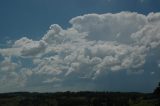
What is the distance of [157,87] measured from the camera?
167625mm

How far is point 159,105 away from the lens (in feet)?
520

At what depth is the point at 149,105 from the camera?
18575 centimetres

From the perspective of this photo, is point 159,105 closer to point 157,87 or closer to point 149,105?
point 157,87

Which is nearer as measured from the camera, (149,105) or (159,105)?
(159,105)

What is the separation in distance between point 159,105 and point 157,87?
38.1 ft

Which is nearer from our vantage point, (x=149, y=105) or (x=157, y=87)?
(x=157, y=87)

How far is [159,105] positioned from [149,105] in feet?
90.4

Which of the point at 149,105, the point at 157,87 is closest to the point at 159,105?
the point at 157,87

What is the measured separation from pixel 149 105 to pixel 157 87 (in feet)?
69.8
